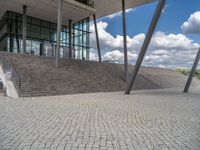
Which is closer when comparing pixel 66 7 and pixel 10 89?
pixel 10 89

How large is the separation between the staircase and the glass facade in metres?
9.42

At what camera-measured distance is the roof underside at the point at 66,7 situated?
977 inches

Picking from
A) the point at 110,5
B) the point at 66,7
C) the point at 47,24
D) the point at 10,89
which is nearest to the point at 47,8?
the point at 66,7

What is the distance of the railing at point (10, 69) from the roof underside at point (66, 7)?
9814 mm

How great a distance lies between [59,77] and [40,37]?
15.8 metres

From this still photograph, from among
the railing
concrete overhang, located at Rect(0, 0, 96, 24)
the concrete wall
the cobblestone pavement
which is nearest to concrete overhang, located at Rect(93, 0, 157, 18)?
concrete overhang, located at Rect(0, 0, 96, 24)

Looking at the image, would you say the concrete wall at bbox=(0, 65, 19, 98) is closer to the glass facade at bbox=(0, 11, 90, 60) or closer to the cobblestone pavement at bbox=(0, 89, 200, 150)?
the cobblestone pavement at bbox=(0, 89, 200, 150)

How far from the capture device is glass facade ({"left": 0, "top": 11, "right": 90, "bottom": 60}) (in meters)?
28.6

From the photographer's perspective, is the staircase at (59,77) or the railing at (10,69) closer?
the railing at (10,69)

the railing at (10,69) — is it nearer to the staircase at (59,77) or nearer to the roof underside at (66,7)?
the staircase at (59,77)

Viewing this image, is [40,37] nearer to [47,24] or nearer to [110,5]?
[47,24]

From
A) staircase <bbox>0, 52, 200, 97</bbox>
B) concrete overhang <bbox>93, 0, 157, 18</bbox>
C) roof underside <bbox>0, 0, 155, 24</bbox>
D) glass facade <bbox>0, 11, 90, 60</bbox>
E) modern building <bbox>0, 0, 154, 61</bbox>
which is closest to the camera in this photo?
staircase <bbox>0, 52, 200, 97</bbox>

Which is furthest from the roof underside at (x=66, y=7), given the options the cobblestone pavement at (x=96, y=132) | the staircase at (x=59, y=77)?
the cobblestone pavement at (x=96, y=132)

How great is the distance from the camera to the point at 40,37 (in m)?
31.6
